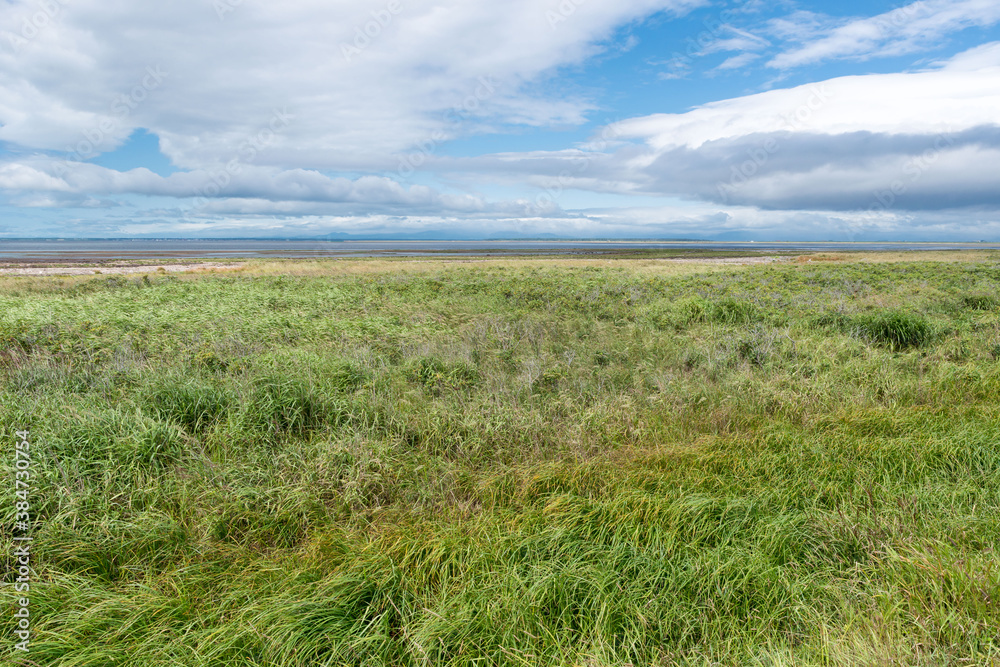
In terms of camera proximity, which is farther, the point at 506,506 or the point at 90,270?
the point at 90,270

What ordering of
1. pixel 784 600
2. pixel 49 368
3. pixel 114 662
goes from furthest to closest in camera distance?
pixel 49 368
pixel 784 600
pixel 114 662

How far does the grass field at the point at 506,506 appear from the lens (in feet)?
10.3

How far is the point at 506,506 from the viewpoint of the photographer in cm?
487

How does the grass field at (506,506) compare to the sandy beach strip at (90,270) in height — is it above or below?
below

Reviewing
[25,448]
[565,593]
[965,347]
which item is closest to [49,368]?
[25,448]

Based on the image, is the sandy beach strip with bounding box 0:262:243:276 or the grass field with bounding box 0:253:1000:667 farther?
the sandy beach strip with bounding box 0:262:243:276

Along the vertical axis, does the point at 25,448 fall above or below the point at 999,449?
above

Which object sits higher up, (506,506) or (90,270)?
(90,270)

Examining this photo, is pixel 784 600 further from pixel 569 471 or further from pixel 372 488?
pixel 372 488

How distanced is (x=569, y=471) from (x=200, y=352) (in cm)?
771

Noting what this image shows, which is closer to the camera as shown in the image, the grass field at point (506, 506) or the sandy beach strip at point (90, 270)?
the grass field at point (506, 506)

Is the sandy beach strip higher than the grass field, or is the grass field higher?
the sandy beach strip

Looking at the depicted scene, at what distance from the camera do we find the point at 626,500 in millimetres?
4535

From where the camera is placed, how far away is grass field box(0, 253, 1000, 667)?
314cm
